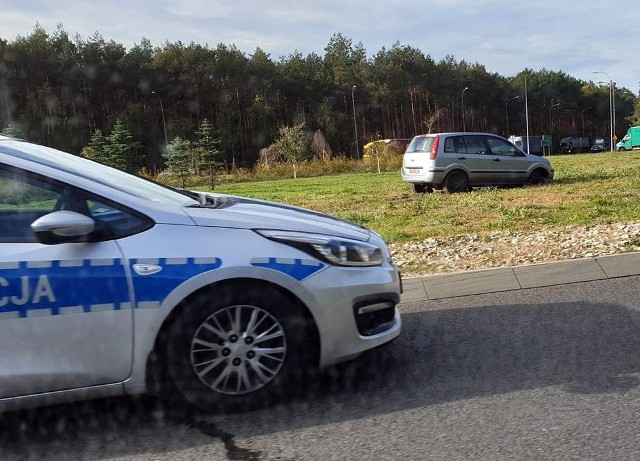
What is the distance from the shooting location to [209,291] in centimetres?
332

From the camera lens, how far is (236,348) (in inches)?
133

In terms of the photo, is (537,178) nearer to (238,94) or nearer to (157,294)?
(157,294)

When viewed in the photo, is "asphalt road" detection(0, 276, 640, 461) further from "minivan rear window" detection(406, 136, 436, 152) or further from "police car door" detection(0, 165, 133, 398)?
"minivan rear window" detection(406, 136, 436, 152)

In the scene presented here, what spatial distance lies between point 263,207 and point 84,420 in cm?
163

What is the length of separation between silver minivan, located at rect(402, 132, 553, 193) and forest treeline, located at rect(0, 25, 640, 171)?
3804 cm

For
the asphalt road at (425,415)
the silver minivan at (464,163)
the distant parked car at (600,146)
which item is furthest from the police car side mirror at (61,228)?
A: the distant parked car at (600,146)

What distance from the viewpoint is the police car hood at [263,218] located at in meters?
3.49

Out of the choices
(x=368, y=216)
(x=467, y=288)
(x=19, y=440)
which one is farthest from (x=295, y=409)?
(x=368, y=216)

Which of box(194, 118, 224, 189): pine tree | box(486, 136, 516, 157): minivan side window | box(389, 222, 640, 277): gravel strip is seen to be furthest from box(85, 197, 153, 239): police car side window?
box(194, 118, 224, 189): pine tree

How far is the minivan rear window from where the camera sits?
52.1 feet

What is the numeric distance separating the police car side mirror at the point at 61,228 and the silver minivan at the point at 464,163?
510 inches

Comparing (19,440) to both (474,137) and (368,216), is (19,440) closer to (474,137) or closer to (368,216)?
(368,216)

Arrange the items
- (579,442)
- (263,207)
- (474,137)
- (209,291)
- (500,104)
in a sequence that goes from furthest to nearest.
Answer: (500,104) < (474,137) < (263,207) < (209,291) < (579,442)

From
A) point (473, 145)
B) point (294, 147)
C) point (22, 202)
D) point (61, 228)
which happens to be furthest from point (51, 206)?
point (294, 147)
